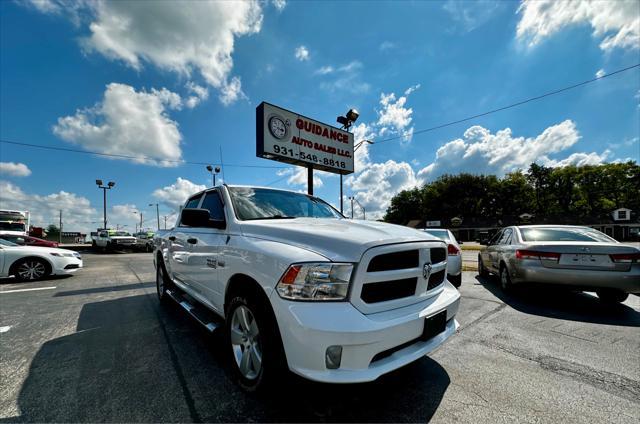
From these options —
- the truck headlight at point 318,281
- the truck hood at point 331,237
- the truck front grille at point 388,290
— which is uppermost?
the truck hood at point 331,237

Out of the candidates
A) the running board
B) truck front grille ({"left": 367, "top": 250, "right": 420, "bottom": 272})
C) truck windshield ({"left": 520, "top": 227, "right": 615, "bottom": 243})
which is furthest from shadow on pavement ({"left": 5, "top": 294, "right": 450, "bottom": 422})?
truck windshield ({"left": 520, "top": 227, "right": 615, "bottom": 243})

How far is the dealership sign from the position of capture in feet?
41.6

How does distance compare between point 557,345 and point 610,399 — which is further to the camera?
point 557,345

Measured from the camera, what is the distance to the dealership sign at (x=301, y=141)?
41.6ft

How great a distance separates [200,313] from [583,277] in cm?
555

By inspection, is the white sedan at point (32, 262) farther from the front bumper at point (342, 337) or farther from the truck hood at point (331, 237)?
the front bumper at point (342, 337)

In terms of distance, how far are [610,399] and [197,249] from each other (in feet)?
13.1

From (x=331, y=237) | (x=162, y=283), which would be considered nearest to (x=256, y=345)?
(x=331, y=237)

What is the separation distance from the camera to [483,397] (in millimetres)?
2254

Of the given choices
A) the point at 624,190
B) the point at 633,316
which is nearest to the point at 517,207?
the point at 624,190

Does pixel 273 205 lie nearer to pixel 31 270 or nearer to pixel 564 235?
pixel 564 235

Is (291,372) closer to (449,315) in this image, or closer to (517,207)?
(449,315)

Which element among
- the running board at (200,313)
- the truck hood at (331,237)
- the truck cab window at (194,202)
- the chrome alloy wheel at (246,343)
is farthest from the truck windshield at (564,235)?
the truck cab window at (194,202)

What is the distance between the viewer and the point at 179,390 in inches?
92.3
